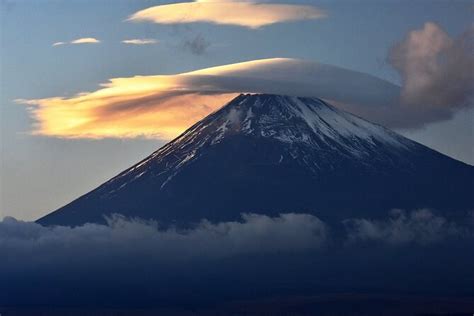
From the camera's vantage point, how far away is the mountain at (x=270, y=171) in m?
188

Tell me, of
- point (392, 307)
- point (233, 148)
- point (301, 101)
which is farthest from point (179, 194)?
point (392, 307)

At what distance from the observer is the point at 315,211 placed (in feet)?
632

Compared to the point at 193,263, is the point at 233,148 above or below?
above

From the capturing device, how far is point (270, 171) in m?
192

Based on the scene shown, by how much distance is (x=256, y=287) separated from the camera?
583 ft

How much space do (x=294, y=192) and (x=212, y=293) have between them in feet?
78.6

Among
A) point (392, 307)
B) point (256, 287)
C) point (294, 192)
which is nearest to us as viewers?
point (392, 307)

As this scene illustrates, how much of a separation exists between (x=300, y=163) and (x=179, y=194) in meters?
19.3

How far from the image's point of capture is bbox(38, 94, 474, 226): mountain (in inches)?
7387

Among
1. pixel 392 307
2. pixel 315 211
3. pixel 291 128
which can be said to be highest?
pixel 291 128

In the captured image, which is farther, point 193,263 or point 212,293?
point 193,263

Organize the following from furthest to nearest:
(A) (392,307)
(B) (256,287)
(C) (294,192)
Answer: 1. (C) (294,192)
2. (B) (256,287)
3. (A) (392,307)

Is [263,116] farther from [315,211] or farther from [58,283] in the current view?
[58,283]

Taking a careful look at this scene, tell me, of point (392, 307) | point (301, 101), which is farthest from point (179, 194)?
point (392, 307)
